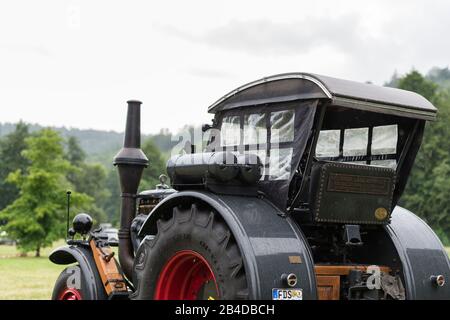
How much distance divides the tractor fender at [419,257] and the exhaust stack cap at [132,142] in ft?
10.2

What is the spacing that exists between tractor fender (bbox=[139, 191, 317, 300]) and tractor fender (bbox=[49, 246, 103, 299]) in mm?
2087

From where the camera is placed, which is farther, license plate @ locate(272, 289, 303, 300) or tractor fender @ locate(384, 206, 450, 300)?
Result: tractor fender @ locate(384, 206, 450, 300)

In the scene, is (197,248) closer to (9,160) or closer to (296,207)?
(296,207)

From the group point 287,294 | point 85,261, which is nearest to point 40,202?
point 85,261

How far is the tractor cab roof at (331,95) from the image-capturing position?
563 cm

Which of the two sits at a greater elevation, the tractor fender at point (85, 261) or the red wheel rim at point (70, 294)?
the tractor fender at point (85, 261)

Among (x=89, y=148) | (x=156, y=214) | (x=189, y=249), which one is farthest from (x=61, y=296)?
(x=89, y=148)

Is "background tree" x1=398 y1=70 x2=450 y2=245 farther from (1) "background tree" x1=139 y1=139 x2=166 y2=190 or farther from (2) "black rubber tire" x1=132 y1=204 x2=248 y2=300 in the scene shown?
(2) "black rubber tire" x1=132 y1=204 x2=248 y2=300

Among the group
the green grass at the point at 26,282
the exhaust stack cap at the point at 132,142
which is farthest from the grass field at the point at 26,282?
the exhaust stack cap at the point at 132,142

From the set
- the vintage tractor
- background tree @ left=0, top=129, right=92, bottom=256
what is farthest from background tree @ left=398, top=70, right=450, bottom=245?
the vintage tractor

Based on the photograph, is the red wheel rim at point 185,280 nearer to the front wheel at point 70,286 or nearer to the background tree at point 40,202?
the front wheel at point 70,286

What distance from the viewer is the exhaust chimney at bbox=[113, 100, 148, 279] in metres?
7.96

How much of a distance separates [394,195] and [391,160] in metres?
0.36

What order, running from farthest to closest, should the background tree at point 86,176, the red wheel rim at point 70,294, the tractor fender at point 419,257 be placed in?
1. the background tree at point 86,176
2. the red wheel rim at point 70,294
3. the tractor fender at point 419,257
